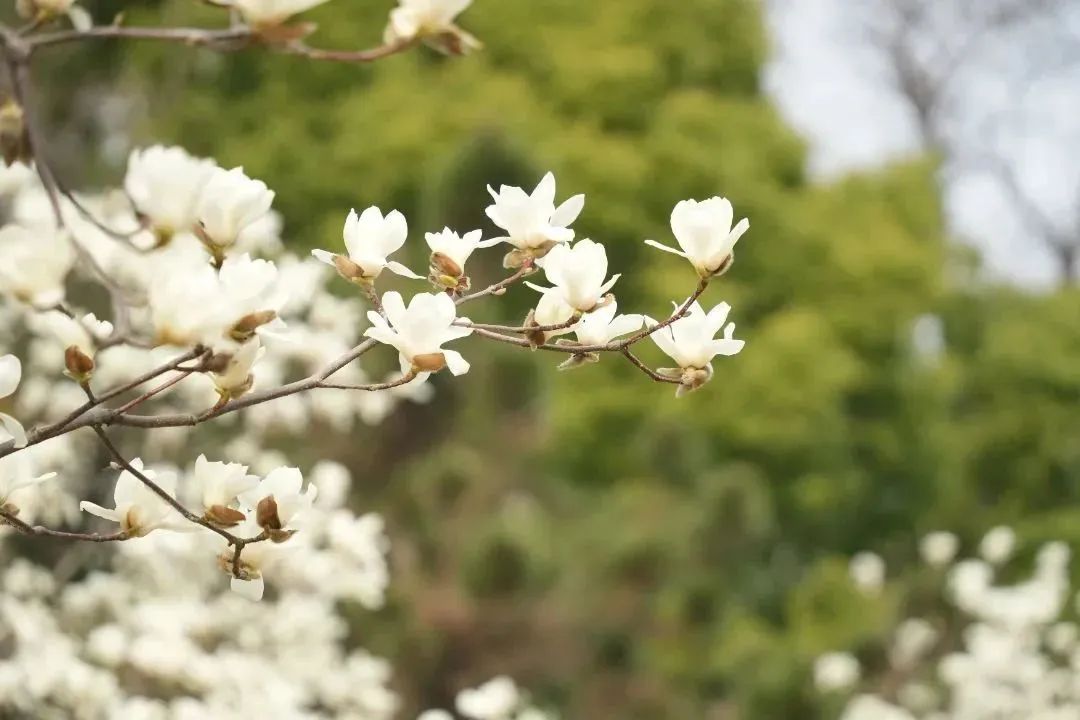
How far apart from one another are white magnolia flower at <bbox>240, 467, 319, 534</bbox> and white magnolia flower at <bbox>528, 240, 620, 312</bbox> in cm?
30

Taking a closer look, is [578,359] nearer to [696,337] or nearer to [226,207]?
[696,337]

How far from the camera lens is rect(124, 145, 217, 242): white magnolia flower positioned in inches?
34.8

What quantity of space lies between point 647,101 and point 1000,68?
4.98 m

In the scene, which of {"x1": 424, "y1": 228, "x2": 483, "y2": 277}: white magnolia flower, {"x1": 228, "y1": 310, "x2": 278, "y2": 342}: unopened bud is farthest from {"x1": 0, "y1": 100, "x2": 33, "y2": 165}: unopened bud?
{"x1": 424, "y1": 228, "x2": 483, "y2": 277}: white magnolia flower

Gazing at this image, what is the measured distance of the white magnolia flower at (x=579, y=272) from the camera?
1060 millimetres

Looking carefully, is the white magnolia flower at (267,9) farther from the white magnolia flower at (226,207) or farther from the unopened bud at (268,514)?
the unopened bud at (268,514)

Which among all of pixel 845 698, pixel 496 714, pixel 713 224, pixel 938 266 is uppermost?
pixel 713 224

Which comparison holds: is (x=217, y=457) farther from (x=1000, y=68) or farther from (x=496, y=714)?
(x=1000, y=68)

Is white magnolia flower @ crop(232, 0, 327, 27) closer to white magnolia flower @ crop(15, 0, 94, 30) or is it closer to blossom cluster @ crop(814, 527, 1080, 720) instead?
white magnolia flower @ crop(15, 0, 94, 30)

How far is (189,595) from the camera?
10.3 ft

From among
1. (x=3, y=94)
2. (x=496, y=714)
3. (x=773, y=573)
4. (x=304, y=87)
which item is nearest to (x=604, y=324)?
(x=3, y=94)

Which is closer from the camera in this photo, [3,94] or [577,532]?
[3,94]

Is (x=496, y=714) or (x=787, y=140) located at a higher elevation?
(x=496, y=714)

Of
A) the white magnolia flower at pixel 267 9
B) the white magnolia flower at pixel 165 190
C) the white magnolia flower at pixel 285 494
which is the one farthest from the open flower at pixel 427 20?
the white magnolia flower at pixel 285 494
